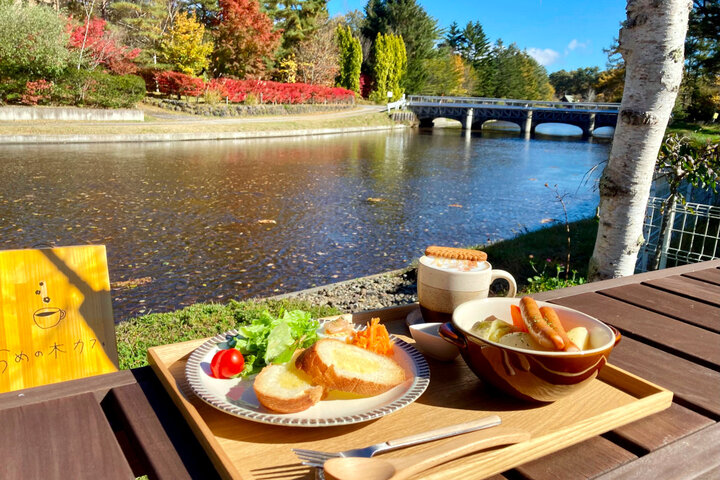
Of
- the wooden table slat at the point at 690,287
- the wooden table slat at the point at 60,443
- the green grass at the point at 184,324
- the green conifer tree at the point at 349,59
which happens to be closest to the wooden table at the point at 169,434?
the wooden table slat at the point at 60,443

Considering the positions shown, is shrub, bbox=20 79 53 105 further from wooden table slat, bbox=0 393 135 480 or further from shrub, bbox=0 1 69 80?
wooden table slat, bbox=0 393 135 480

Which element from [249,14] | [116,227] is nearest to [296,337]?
[116,227]

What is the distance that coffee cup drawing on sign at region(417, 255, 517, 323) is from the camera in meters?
1.41

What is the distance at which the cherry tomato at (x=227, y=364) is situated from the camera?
119cm

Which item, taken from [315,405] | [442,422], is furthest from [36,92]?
[442,422]

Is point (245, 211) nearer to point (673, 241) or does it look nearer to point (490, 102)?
point (673, 241)

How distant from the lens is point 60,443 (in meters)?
0.99

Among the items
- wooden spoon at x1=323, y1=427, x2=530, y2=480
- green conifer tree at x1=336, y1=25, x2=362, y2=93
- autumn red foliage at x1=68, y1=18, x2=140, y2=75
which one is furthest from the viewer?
green conifer tree at x1=336, y1=25, x2=362, y2=93

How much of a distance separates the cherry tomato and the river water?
4512 millimetres

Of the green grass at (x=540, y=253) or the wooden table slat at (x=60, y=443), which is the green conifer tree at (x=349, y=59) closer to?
the green grass at (x=540, y=253)

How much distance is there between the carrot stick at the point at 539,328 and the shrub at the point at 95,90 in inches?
1029

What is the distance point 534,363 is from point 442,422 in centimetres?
21

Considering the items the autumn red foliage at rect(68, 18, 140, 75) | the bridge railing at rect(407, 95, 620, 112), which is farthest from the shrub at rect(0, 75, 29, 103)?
the bridge railing at rect(407, 95, 620, 112)

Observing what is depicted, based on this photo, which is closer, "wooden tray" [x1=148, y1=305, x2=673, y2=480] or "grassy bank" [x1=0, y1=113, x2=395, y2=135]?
"wooden tray" [x1=148, y1=305, x2=673, y2=480]
